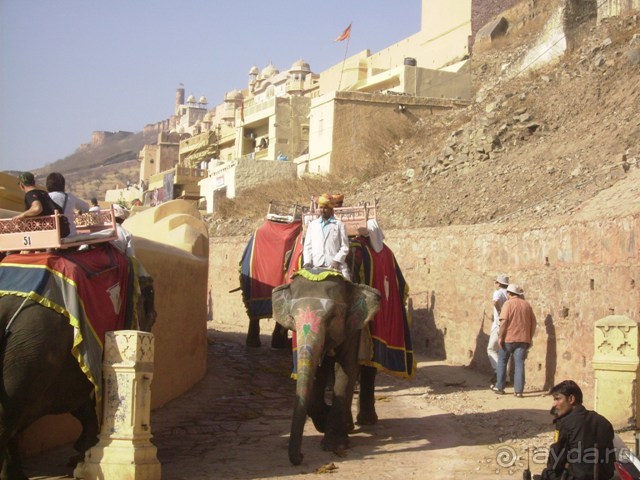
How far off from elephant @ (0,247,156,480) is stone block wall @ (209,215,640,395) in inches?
248

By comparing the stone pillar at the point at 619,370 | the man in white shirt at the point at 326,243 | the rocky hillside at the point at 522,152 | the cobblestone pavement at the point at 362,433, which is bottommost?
the cobblestone pavement at the point at 362,433

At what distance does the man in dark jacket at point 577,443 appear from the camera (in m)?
7.29

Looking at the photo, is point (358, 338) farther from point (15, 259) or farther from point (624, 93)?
point (624, 93)

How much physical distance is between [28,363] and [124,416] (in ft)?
2.82

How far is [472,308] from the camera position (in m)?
16.0

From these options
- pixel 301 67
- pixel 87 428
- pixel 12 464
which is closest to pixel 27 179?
pixel 87 428

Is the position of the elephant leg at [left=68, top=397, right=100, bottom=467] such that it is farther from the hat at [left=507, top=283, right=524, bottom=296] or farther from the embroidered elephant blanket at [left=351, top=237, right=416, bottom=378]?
the hat at [left=507, top=283, right=524, bottom=296]

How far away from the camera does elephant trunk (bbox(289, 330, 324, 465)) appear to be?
29.9 feet

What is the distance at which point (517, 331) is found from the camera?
13367 mm

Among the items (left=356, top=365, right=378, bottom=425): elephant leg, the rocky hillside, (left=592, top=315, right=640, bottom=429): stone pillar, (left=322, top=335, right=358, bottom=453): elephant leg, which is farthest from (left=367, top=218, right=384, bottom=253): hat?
the rocky hillside

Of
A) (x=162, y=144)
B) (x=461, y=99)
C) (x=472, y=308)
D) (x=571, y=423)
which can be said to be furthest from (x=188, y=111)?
(x=571, y=423)

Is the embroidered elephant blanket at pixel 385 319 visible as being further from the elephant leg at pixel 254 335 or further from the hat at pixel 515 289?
the elephant leg at pixel 254 335

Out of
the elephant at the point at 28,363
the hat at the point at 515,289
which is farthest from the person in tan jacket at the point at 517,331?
the elephant at the point at 28,363

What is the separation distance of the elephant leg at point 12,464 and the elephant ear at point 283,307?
2.88 m
